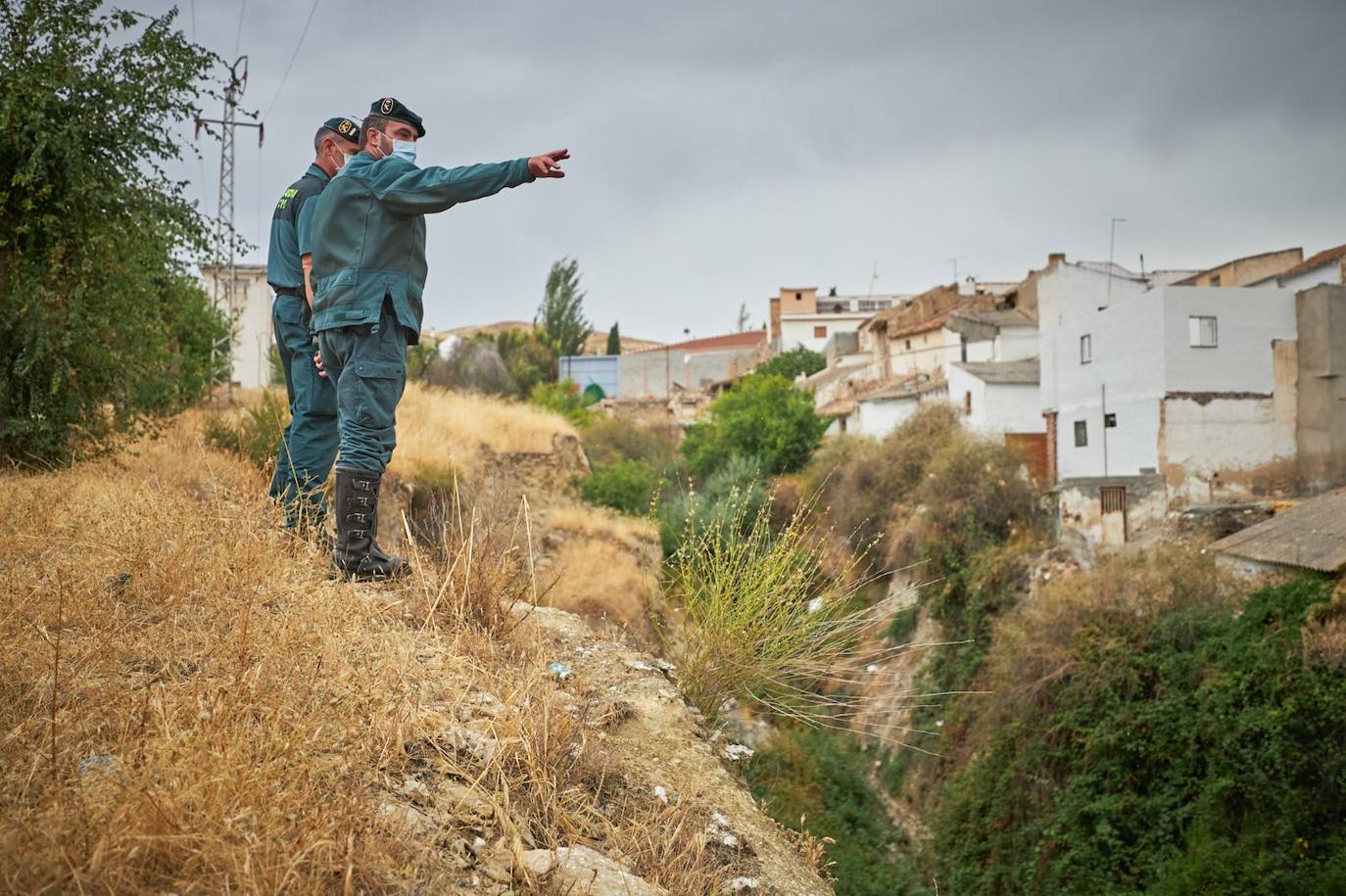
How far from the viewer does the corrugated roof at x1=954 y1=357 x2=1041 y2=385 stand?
3080 centimetres

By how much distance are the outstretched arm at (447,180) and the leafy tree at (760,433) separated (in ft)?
93.0

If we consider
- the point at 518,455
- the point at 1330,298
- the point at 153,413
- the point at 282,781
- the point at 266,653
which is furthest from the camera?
the point at 1330,298

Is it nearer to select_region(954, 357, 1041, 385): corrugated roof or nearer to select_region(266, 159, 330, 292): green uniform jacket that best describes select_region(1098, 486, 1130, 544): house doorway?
select_region(954, 357, 1041, 385): corrugated roof

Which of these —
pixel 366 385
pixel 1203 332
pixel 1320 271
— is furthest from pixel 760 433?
pixel 366 385

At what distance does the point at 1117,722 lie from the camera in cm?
1673

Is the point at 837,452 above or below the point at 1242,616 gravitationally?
above

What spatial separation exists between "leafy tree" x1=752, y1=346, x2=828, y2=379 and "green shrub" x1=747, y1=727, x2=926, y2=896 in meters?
32.7

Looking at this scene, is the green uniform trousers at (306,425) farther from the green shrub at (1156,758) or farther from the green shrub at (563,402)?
the green shrub at (563,402)

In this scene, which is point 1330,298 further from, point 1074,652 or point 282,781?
point 282,781

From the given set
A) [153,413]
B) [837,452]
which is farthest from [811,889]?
[837,452]

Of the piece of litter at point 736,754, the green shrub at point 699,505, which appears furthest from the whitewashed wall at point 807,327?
the piece of litter at point 736,754

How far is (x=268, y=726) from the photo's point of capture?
104 inches

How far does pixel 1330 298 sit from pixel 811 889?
80.5ft

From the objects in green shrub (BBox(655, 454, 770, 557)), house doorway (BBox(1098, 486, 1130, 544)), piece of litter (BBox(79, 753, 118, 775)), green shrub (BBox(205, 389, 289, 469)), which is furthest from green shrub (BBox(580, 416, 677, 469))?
piece of litter (BBox(79, 753, 118, 775))
